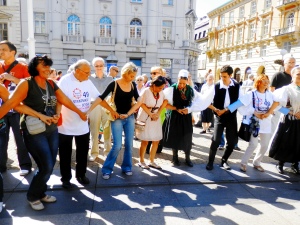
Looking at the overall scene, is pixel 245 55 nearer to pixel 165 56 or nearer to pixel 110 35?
pixel 165 56

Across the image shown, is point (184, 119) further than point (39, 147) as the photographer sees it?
Yes

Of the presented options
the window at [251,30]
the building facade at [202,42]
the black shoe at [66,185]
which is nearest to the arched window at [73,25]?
the black shoe at [66,185]

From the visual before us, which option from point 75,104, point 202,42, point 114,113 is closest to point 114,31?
point 114,113

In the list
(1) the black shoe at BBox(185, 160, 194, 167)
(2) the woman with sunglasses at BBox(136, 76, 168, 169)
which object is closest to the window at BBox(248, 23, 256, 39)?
(1) the black shoe at BBox(185, 160, 194, 167)

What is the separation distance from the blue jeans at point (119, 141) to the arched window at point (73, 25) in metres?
22.5

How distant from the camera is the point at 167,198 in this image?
3719 mm

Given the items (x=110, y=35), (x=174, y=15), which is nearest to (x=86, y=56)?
(x=110, y=35)

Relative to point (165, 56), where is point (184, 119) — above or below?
below

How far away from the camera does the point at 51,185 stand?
396cm

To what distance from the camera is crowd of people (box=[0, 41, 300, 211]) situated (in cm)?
317

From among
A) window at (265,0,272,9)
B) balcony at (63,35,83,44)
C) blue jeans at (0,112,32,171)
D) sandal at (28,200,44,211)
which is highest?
window at (265,0,272,9)

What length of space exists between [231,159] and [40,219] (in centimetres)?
411

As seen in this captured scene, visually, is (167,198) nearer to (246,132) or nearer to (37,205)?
(37,205)

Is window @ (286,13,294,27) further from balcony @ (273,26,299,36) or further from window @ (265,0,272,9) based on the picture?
window @ (265,0,272,9)
